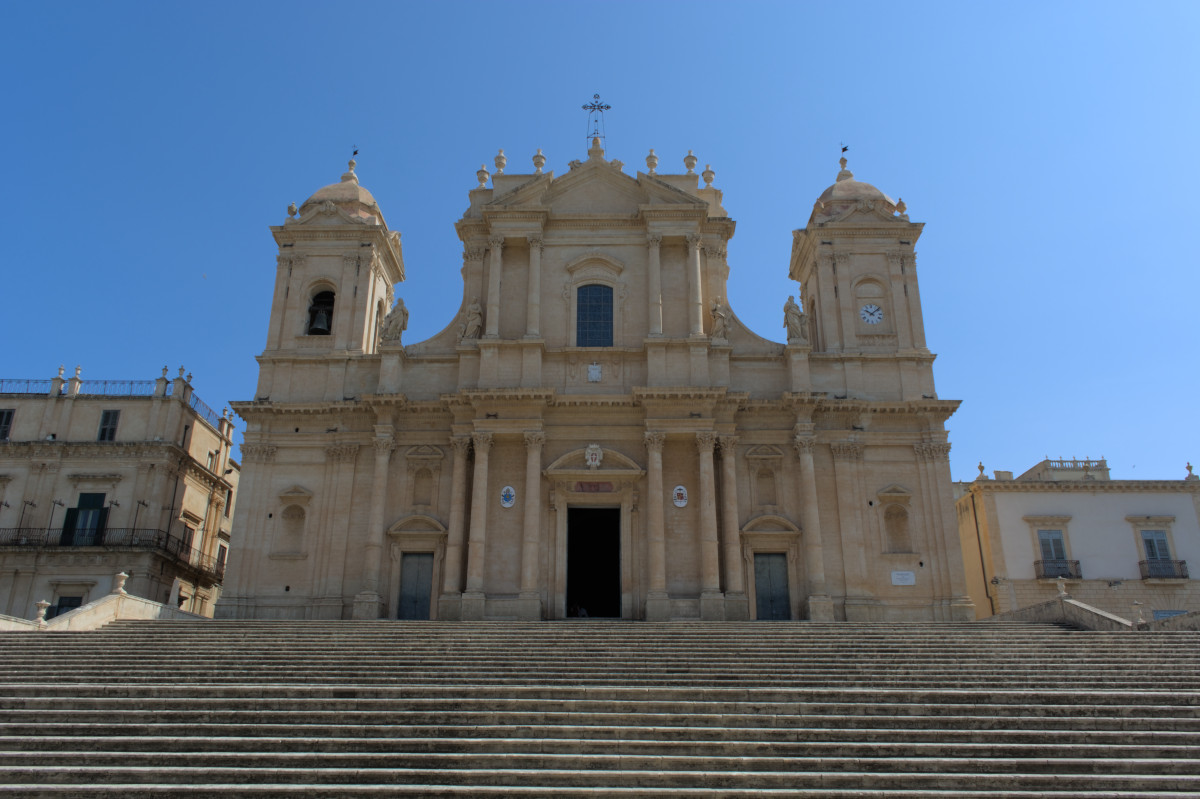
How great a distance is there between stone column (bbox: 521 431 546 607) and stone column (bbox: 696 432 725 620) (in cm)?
438

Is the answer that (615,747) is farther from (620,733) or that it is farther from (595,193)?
(595,193)

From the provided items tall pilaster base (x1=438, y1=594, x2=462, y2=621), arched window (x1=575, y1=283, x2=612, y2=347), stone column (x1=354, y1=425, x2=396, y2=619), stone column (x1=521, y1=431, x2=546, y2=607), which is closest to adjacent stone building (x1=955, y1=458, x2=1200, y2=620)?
arched window (x1=575, y1=283, x2=612, y2=347)

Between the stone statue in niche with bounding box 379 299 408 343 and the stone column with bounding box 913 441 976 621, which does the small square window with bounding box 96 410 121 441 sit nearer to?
the stone statue in niche with bounding box 379 299 408 343

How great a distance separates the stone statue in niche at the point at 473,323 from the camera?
2739 cm

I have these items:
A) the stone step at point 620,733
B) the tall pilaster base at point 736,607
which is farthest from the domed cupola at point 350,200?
the stone step at point 620,733

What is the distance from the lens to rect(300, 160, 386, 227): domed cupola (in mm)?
30375

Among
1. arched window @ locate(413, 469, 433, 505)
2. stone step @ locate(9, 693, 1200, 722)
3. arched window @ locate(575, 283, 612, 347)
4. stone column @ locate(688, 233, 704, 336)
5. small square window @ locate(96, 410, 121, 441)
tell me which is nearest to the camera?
stone step @ locate(9, 693, 1200, 722)

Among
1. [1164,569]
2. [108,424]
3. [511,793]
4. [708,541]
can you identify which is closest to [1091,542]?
[1164,569]

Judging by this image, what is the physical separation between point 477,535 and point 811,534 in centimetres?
906

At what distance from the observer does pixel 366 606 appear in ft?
80.8

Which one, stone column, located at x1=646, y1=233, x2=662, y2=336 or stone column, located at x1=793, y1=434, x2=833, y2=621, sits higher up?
stone column, located at x1=646, y1=233, x2=662, y2=336

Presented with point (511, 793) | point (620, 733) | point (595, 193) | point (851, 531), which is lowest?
point (511, 793)

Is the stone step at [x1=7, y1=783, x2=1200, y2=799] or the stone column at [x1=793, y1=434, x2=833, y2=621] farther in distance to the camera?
the stone column at [x1=793, y1=434, x2=833, y2=621]

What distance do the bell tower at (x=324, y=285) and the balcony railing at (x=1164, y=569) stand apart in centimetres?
2677
